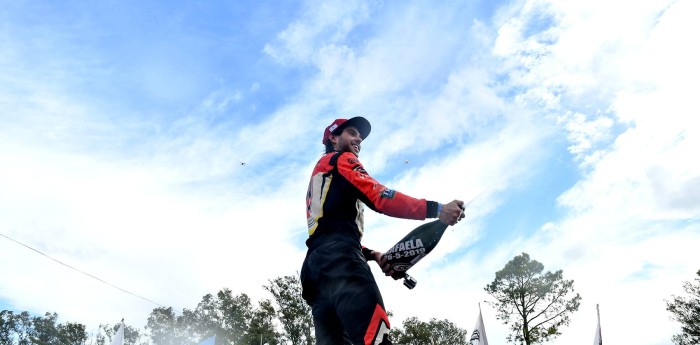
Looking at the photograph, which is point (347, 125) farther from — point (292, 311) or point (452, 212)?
point (292, 311)

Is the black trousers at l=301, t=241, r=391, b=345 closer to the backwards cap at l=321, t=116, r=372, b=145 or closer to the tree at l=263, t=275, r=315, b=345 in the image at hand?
the backwards cap at l=321, t=116, r=372, b=145

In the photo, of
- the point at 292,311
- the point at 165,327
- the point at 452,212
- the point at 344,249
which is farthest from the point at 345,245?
the point at 165,327

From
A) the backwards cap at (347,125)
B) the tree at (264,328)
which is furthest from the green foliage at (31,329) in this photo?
the backwards cap at (347,125)

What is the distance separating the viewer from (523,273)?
3606 cm

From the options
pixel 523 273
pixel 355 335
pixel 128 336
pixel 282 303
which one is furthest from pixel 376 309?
pixel 128 336

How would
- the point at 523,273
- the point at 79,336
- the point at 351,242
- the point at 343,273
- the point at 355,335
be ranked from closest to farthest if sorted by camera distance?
1. the point at 355,335
2. the point at 343,273
3. the point at 351,242
4. the point at 523,273
5. the point at 79,336

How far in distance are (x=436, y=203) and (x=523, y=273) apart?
36.6m

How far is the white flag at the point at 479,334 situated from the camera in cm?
1916

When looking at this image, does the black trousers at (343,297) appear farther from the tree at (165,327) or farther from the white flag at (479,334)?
the tree at (165,327)

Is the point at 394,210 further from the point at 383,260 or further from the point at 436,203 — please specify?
the point at 383,260

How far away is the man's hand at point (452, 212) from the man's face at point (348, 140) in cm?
108

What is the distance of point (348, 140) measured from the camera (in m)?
3.76

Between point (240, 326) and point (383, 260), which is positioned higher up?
point (240, 326)

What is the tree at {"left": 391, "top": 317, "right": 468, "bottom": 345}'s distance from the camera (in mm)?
44844
